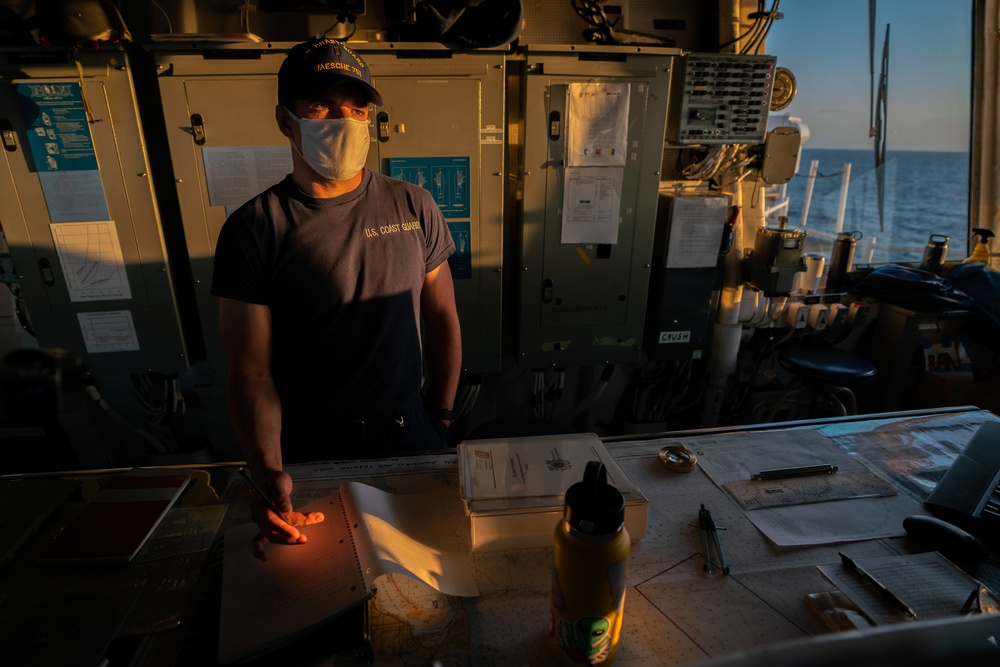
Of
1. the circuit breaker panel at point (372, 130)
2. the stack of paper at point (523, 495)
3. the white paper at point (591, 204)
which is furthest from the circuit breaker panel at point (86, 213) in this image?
the stack of paper at point (523, 495)

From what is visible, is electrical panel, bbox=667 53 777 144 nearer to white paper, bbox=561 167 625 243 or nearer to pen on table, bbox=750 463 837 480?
white paper, bbox=561 167 625 243

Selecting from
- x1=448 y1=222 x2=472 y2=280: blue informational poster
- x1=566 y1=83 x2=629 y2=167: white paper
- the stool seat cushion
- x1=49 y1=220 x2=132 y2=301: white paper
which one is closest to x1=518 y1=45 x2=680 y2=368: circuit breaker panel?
x1=566 y1=83 x2=629 y2=167: white paper

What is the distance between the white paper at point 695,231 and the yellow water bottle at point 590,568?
2.34 metres

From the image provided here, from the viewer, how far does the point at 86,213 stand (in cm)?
236

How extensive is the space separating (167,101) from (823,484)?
104 inches

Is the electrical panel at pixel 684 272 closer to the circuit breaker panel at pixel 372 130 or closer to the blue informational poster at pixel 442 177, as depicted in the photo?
the circuit breaker panel at pixel 372 130

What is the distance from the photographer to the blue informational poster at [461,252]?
2.54 metres

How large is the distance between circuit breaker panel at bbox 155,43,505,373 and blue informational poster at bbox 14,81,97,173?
354mm

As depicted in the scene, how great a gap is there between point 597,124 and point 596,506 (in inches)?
86.4

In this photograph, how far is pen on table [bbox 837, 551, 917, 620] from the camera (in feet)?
2.77

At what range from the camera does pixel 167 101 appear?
87.8 inches

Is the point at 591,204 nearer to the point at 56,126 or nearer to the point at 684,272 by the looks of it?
the point at 684,272

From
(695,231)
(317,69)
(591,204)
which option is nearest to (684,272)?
(695,231)

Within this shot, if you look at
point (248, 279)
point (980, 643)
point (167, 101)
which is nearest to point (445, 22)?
point (167, 101)
